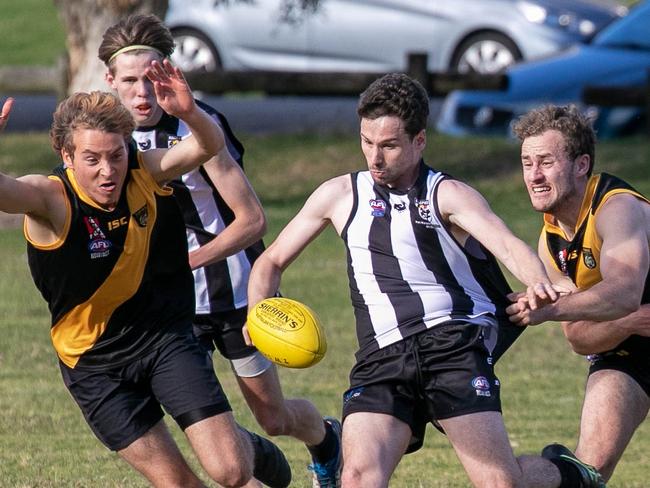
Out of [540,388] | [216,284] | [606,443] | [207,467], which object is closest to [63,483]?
[216,284]

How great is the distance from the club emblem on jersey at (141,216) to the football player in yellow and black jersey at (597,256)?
5.31ft

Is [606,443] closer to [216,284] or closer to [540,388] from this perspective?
[216,284]

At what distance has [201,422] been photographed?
5629 mm

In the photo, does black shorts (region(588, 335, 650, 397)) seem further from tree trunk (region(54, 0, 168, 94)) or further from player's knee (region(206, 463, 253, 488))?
tree trunk (region(54, 0, 168, 94))

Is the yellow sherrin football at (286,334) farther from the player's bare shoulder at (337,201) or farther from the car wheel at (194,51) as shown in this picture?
the car wheel at (194,51)

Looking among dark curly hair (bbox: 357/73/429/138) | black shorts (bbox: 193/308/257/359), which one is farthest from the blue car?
dark curly hair (bbox: 357/73/429/138)

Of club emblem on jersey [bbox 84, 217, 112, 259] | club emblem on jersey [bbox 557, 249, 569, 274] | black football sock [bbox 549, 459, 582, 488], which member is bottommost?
black football sock [bbox 549, 459, 582, 488]

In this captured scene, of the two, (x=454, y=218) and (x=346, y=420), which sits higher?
(x=454, y=218)

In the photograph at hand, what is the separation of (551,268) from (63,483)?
2.66 m

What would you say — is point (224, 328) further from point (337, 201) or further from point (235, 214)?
point (337, 201)

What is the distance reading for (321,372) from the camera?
1018 centimetres

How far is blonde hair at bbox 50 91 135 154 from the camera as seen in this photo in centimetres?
571

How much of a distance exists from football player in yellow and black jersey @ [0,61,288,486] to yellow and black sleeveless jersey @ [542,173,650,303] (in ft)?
5.22

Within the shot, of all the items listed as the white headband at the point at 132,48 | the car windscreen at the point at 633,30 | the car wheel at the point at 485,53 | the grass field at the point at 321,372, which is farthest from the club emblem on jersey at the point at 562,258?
the car wheel at the point at 485,53
